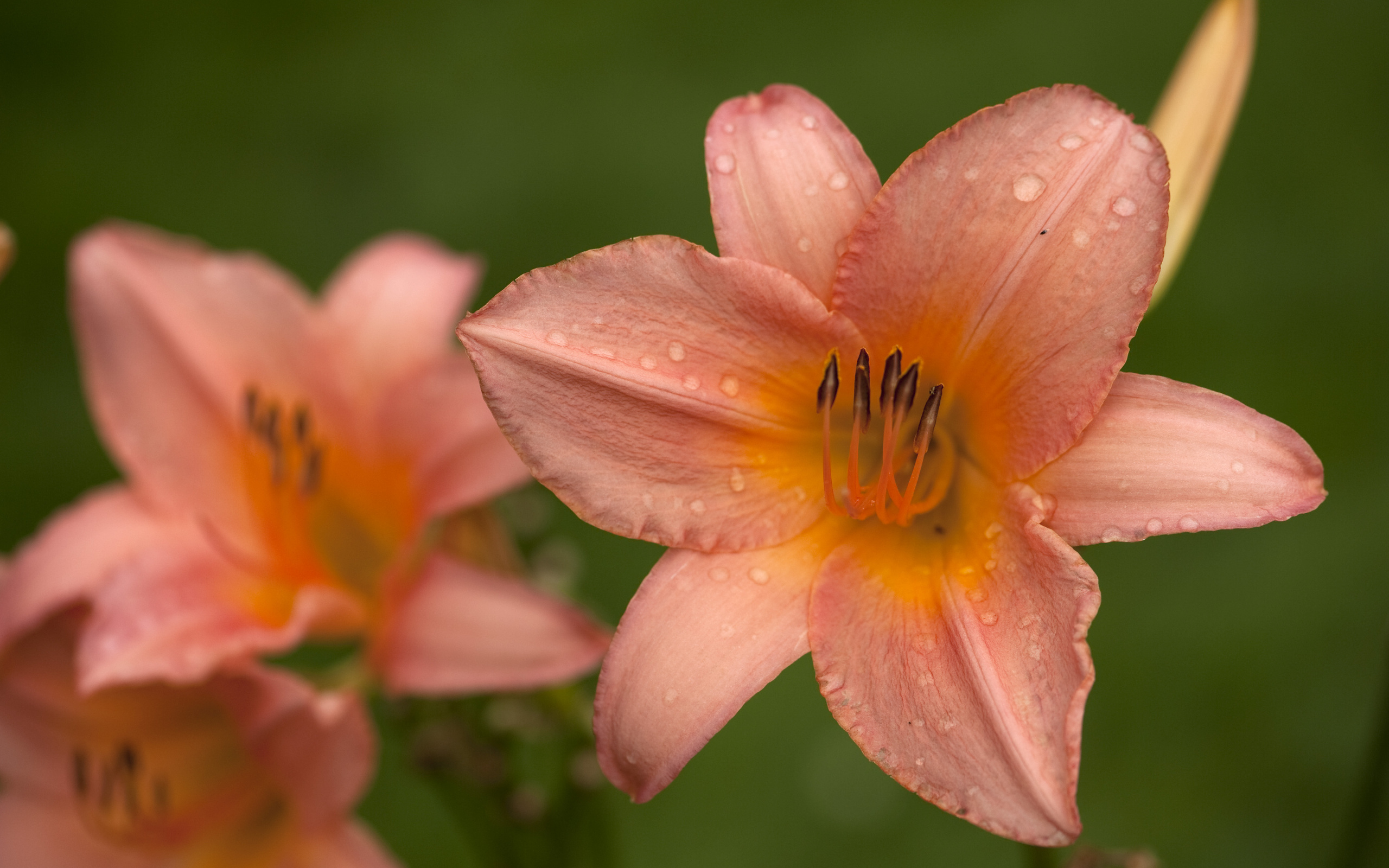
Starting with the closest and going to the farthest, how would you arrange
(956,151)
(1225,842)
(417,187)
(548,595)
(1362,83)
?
(956,151)
(548,595)
(1225,842)
(1362,83)
(417,187)

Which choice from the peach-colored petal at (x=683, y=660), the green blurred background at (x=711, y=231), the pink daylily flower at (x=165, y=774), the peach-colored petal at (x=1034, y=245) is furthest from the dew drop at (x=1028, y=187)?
the green blurred background at (x=711, y=231)

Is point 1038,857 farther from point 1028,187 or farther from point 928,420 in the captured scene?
point 1028,187

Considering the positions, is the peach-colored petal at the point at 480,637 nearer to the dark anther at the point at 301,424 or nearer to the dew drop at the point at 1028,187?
the dark anther at the point at 301,424

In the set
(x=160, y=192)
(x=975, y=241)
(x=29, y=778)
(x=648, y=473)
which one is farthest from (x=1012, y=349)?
(x=160, y=192)

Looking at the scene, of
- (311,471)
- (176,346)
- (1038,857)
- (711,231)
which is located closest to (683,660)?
(1038,857)

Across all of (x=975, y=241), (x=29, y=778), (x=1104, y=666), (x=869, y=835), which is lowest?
(x=869, y=835)

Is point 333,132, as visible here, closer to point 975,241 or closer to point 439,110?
point 439,110

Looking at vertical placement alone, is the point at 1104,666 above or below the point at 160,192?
below
